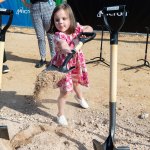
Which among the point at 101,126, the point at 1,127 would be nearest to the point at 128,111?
the point at 101,126

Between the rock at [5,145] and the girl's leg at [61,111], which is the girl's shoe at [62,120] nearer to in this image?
the girl's leg at [61,111]

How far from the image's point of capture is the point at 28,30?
9.66 meters

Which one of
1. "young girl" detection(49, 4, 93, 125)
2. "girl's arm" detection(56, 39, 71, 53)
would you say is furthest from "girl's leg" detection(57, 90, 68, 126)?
"girl's arm" detection(56, 39, 71, 53)

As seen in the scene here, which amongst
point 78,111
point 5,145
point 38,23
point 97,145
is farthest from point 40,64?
point 97,145

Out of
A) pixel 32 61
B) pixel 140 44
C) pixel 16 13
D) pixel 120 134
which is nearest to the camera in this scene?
pixel 120 134

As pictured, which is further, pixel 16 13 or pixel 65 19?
pixel 16 13

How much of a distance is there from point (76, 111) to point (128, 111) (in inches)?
25.4

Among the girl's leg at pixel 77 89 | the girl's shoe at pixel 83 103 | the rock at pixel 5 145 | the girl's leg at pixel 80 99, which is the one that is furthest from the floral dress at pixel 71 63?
the rock at pixel 5 145

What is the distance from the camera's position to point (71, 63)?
14.6 ft

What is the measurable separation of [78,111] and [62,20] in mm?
1255

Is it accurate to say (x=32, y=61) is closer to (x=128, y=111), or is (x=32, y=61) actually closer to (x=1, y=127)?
(x=128, y=111)

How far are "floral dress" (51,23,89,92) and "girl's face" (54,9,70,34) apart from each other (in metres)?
0.07

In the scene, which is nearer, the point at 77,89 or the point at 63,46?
the point at 63,46

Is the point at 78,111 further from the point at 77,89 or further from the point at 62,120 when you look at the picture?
the point at 62,120
